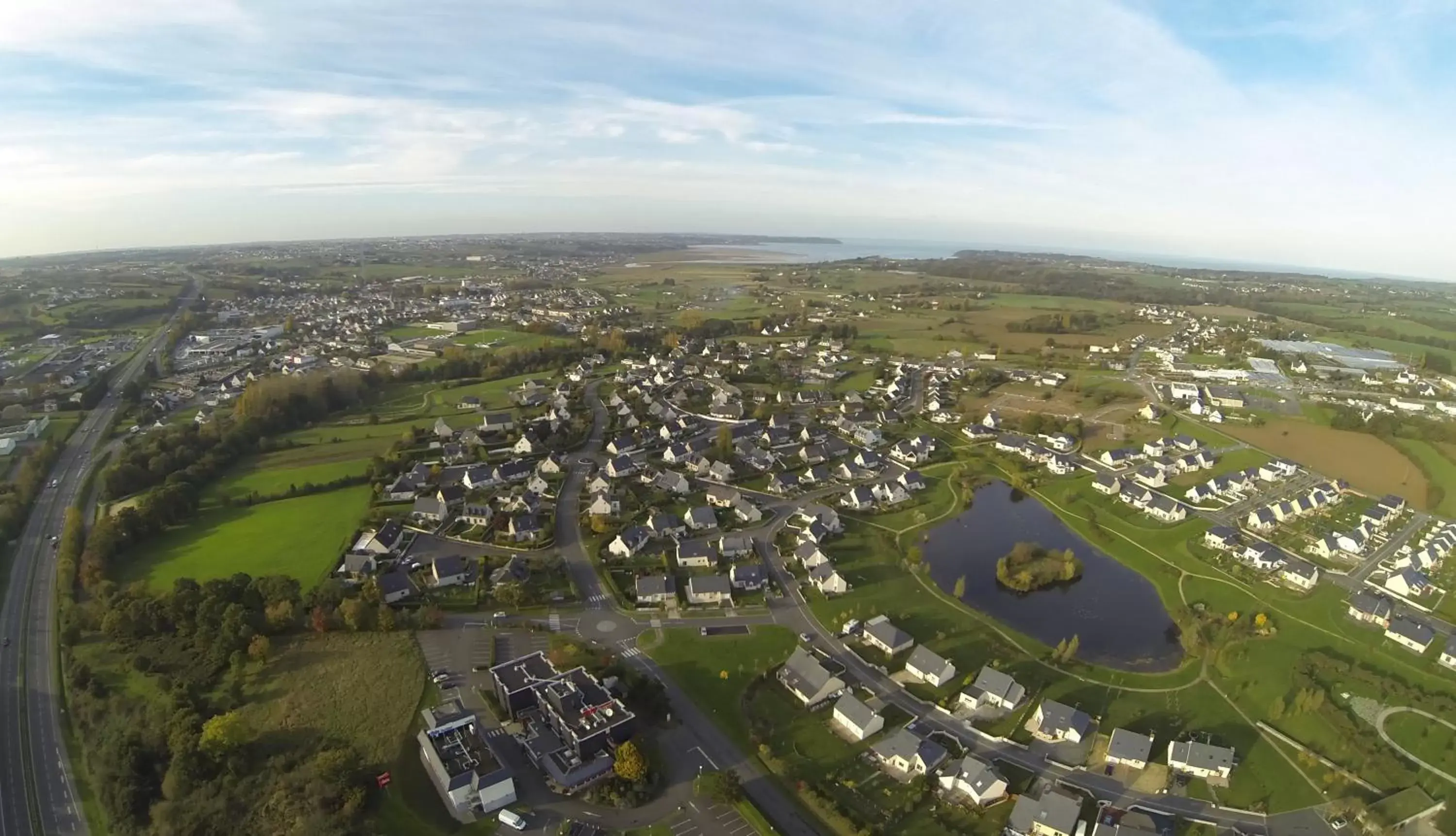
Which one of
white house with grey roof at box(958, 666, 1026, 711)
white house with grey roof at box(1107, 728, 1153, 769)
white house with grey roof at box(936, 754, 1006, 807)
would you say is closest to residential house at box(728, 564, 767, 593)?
white house with grey roof at box(958, 666, 1026, 711)

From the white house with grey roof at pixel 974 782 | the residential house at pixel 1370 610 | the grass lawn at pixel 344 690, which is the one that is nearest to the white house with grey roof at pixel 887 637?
the white house with grey roof at pixel 974 782

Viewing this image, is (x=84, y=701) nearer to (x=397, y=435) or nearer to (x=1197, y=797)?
(x=397, y=435)

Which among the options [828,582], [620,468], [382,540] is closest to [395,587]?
[382,540]

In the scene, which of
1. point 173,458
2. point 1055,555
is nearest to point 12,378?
point 173,458

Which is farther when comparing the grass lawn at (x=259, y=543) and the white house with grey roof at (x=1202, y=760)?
the grass lawn at (x=259, y=543)

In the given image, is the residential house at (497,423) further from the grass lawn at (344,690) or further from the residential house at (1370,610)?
the residential house at (1370,610)

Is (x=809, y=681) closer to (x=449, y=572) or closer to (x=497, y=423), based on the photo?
(x=449, y=572)
